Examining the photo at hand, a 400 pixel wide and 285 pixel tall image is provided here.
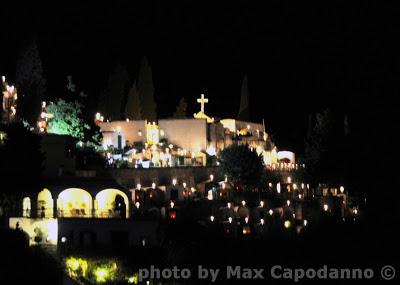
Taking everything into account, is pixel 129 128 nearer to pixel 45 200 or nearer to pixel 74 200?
pixel 74 200

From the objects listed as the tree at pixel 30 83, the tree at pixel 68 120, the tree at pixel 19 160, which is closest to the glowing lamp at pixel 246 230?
the tree at pixel 19 160

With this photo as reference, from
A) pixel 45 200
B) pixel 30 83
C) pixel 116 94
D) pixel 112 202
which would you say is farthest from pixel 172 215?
pixel 116 94

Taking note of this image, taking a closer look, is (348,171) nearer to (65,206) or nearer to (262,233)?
(262,233)

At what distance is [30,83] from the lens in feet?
133

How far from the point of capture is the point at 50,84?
46188 millimetres

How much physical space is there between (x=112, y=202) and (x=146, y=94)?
25.3 m

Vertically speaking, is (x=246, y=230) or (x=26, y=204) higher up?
(x=26, y=204)

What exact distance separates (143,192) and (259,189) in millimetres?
8222

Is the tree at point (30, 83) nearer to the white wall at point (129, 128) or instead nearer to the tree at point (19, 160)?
the white wall at point (129, 128)

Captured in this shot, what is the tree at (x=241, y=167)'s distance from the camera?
37.6 meters

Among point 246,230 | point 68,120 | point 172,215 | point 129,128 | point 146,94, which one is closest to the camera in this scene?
point 172,215

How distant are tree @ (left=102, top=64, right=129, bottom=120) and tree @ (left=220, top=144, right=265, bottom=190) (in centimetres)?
1545

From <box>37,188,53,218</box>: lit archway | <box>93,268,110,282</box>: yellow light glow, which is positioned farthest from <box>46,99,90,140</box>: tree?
<box>93,268,110,282</box>: yellow light glow

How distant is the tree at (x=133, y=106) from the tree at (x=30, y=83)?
10.2 meters
